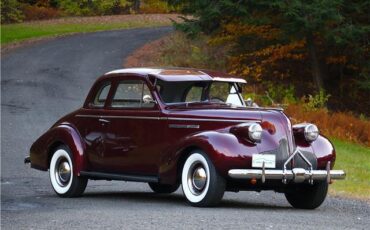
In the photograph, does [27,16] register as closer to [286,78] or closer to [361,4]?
[286,78]

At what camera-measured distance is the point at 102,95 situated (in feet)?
41.8

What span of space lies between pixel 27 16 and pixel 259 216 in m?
43.5

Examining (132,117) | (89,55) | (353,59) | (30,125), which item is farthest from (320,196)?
(89,55)

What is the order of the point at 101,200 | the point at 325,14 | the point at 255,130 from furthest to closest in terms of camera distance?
the point at 325,14 → the point at 101,200 → the point at 255,130

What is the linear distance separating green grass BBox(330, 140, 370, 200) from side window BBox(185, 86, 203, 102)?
3104 mm

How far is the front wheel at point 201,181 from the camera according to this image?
1041cm

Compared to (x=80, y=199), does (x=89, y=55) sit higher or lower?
lower

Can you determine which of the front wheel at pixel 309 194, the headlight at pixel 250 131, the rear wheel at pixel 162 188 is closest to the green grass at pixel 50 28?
the rear wheel at pixel 162 188

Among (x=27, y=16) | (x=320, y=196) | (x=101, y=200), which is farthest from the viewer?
(x=27, y=16)

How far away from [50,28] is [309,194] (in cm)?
3759

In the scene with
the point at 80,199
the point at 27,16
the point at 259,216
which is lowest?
the point at 27,16

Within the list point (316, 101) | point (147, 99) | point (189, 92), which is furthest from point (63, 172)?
point (316, 101)

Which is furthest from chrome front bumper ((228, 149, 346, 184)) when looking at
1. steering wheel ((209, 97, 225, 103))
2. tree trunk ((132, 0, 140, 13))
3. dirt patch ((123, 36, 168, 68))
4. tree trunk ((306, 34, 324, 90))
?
tree trunk ((132, 0, 140, 13))

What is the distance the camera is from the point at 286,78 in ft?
93.6
